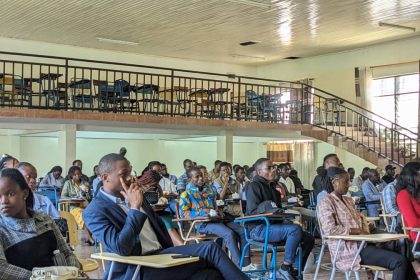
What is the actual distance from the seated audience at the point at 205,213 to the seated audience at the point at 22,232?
2.83m

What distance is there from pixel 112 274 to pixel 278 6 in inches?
377

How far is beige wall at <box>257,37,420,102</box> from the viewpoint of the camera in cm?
1509

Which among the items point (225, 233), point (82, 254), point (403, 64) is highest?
point (403, 64)

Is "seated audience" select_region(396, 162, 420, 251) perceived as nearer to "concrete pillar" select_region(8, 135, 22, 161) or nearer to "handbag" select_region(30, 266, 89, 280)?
"handbag" select_region(30, 266, 89, 280)

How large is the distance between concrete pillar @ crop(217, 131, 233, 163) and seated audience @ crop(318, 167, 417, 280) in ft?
27.5

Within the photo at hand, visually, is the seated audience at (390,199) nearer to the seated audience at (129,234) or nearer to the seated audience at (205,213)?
the seated audience at (205,213)

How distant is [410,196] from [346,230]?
78 cm

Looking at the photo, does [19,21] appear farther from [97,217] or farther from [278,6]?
[97,217]

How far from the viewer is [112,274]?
3.10m

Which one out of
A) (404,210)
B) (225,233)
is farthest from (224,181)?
(404,210)

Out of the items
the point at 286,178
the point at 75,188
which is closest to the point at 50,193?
the point at 75,188

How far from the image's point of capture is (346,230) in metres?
4.44

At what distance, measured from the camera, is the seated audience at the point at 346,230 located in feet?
13.3

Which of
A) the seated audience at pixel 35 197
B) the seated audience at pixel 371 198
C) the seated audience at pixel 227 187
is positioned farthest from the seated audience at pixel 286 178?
the seated audience at pixel 35 197
